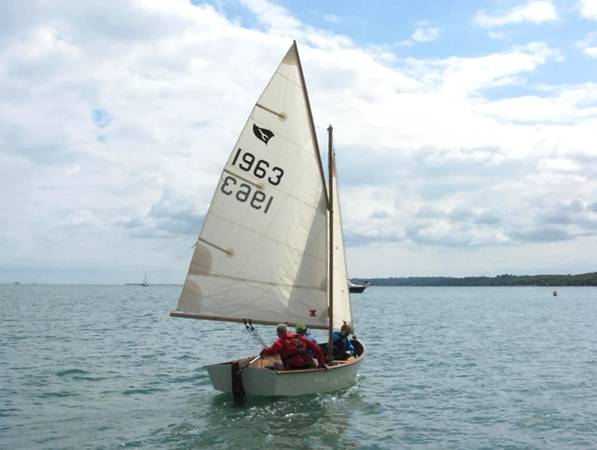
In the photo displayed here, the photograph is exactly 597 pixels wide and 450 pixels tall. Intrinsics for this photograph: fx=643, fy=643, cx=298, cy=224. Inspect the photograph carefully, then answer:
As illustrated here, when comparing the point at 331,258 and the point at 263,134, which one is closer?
the point at 263,134

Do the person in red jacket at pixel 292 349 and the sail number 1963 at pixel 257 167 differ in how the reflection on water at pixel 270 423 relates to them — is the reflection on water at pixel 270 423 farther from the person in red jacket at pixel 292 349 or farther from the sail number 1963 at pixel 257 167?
the sail number 1963 at pixel 257 167

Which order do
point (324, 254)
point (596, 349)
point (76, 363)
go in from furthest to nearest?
point (596, 349)
point (76, 363)
point (324, 254)

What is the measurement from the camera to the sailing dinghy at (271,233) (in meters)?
18.8

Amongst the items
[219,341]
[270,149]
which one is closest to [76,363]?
[219,341]

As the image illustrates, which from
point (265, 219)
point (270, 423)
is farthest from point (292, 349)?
point (265, 219)

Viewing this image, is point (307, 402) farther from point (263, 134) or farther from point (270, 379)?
point (263, 134)

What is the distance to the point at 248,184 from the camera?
62.0 feet

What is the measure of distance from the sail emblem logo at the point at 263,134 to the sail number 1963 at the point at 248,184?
1.88 ft

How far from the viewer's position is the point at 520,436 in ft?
53.7

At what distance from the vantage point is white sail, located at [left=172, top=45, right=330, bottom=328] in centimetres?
1881

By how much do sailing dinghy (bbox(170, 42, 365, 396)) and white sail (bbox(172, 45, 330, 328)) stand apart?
29mm

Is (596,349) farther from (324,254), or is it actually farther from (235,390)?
(235,390)

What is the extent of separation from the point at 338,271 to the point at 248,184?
518cm

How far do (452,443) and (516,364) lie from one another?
14.8m
